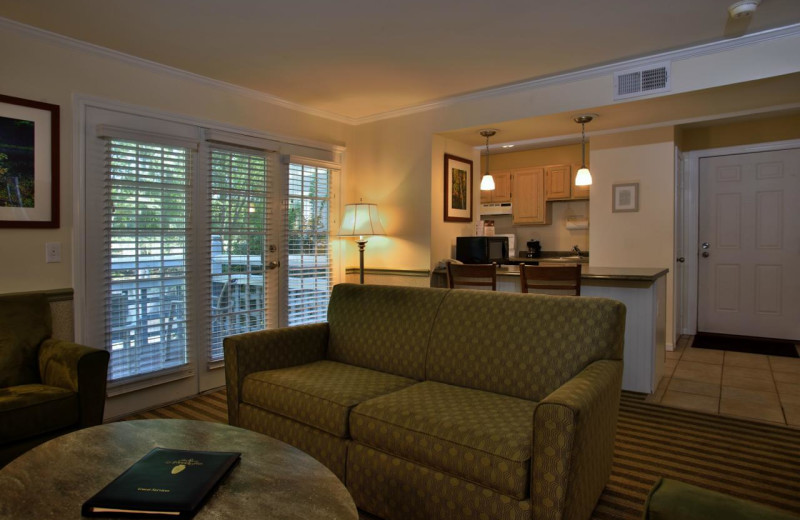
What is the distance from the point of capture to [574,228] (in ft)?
22.1

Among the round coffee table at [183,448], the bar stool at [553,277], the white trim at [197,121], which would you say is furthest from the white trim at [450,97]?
the round coffee table at [183,448]

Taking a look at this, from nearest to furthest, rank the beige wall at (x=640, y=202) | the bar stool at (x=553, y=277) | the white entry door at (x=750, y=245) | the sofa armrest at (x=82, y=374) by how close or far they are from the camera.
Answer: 1. the sofa armrest at (x=82, y=374)
2. the bar stool at (x=553, y=277)
3. the beige wall at (x=640, y=202)
4. the white entry door at (x=750, y=245)

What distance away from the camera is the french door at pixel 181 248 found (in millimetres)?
3143

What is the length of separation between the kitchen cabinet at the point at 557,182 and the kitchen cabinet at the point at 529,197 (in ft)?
0.23

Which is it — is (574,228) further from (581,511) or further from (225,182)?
(581,511)

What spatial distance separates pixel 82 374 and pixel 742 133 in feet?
20.6

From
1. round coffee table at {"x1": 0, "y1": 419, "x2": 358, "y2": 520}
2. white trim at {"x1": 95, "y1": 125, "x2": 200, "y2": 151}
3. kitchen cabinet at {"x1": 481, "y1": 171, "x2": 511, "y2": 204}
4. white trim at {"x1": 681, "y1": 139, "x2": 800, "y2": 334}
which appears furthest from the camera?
kitchen cabinet at {"x1": 481, "y1": 171, "x2": 511, "y2": 204}

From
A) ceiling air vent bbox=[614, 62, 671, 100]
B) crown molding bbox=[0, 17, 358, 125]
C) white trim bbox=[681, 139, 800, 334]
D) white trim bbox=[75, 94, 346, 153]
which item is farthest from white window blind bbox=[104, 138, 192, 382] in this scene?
white trim bbox=[681, 139, 800, 334]

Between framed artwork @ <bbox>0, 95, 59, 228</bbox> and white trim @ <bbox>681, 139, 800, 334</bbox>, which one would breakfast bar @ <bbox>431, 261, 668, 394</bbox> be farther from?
framed artwork @ <bbox>0, 95, 59, 228</bbox>

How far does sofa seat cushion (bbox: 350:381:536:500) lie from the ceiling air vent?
2.49 meters

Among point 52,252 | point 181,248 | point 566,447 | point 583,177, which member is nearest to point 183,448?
point 566,447

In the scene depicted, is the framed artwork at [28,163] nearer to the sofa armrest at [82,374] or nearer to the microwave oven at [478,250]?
the sofa armrest at [82,374]

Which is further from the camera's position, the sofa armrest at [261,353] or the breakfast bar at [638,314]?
the breakfast bar at [638,314]

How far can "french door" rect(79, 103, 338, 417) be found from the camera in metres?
3.14
